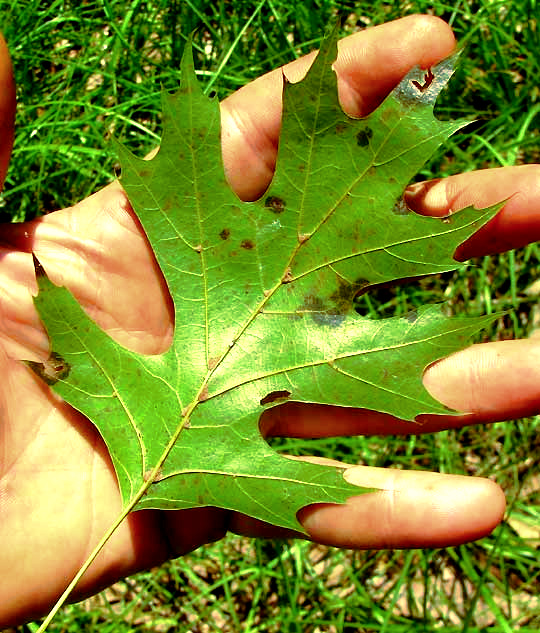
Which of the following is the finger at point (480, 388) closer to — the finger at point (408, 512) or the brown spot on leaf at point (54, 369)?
the finger at point (408, 512)

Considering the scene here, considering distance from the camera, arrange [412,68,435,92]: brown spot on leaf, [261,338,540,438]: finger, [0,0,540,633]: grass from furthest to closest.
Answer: [0,0,540,633]: grass → [261,338,540,438]: finger → [412,68,435,92]: brown spot on leaf

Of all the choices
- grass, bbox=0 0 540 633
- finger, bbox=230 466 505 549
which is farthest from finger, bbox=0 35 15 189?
finger, bbox=230 466 505 549

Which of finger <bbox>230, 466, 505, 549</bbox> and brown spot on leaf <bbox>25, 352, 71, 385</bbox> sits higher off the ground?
brown spot on leaf <bbox>25, 352, 71, 385</bbox>

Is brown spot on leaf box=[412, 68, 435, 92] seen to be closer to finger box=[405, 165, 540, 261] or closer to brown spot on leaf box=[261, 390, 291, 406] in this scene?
finger box=[405, 165, 540, 261]

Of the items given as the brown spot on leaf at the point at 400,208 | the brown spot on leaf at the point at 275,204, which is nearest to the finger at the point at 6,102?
the brown spot on leaf at the point at 275,204

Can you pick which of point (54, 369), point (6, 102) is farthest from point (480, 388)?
point (6, 102)

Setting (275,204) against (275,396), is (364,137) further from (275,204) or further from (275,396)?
(275,396)
